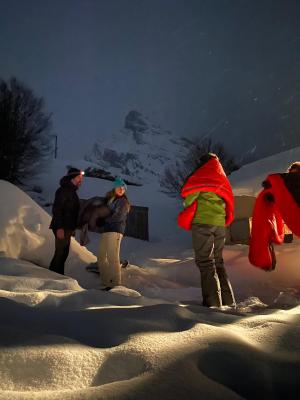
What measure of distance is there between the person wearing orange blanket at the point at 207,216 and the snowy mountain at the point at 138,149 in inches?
5809

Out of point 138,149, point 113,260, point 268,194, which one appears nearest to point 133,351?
point 268,194

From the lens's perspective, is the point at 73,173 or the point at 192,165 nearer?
the point at 73,173

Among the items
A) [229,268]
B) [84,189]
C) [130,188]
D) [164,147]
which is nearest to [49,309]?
[229,268]

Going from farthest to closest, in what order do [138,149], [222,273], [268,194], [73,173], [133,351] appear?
[138,149] < [73,173] < [268,194] < [222,273] < [133,351]

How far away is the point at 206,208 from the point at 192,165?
951 inches

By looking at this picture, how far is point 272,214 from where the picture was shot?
433 cm

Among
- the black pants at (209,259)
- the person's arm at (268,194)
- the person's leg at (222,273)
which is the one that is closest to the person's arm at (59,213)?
the black pants at (209,259)

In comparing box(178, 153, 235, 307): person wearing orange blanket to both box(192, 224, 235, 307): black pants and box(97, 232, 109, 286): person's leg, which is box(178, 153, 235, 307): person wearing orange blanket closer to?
box(192, 224, 235, 307): black pants

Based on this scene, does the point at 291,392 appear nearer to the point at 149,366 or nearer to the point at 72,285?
the point at 149,366

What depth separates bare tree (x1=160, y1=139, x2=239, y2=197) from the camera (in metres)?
27.3

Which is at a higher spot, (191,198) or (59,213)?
(191,198)

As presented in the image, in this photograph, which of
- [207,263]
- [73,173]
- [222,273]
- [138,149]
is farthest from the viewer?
[138,149]

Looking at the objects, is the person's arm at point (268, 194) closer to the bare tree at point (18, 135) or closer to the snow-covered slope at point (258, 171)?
the snow-covered slope at point (258, 171)

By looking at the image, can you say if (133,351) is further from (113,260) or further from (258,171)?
(258,171)
